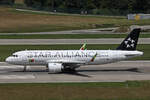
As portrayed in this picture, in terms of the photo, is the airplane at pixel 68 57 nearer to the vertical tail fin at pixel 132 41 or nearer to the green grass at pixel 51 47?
the vertical tail fin at pixel 132 41

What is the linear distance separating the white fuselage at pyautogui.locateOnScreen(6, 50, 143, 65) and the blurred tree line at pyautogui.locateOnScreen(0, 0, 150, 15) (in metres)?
108

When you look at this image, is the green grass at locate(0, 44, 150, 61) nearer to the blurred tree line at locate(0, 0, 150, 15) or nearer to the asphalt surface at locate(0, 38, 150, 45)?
the asphalt surface at locate(0, 38, 150, 45)

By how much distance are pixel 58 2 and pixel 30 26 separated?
55237 millimetres

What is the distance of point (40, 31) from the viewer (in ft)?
361

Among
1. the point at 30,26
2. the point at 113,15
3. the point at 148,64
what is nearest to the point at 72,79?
the point at 148,64

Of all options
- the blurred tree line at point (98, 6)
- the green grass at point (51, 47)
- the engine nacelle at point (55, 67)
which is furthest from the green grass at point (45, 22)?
the engine nacelle at point (55, 67)

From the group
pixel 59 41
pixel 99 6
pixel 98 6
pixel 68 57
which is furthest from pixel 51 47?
pixel 98 6

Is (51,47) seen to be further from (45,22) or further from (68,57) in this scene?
(45,22)

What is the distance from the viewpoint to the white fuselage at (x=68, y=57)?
5238cm

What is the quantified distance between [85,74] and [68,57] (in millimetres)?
3344

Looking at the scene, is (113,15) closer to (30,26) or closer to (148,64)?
(30,26)
